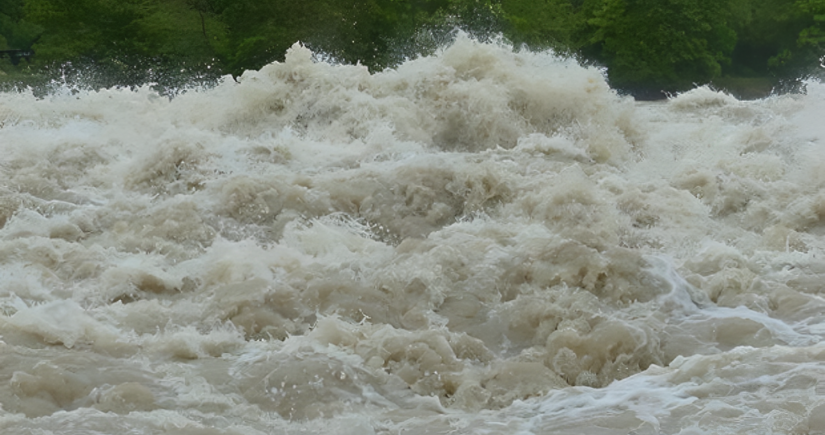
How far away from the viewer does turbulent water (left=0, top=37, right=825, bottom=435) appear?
363 cm

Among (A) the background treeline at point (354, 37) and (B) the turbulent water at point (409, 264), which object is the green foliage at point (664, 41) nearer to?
(A) the background treeline at point (354, 37)

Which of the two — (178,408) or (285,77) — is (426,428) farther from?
(285,77)

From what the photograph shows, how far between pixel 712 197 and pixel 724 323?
2.76 metres

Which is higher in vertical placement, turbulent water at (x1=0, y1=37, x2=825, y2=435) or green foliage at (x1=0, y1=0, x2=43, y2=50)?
green foliage at (x1=0, y1=0, x2=43, y2=50)

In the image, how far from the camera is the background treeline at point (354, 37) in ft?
69.3

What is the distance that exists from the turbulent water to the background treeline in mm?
11601

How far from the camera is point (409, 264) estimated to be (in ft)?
17.7

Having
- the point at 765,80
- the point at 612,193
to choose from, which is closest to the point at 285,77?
the point at 612,193

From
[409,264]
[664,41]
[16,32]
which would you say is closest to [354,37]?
[664,41]

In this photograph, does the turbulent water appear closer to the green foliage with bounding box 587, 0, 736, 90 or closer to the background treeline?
the background treeline

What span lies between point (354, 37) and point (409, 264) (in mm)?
16370

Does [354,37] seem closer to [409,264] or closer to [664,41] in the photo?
[664,41]

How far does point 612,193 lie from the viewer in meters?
7.11

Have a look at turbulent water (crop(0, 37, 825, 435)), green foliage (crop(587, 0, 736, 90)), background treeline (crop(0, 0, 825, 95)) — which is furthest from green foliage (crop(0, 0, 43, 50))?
green foliage (crop(587, 0, 736, 90))
